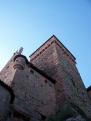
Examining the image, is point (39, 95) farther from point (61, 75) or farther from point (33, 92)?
point (61, 75)

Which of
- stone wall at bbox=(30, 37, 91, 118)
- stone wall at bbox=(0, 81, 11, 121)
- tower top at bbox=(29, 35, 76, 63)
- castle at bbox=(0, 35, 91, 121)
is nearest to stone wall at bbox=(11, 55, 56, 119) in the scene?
castle at bbox=(0, 35, 91, 121)

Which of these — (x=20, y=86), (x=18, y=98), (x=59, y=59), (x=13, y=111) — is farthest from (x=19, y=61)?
(x=59, y=59)

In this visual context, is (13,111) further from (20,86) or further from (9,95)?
(20,86)

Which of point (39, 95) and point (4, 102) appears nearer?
point (4, 102)

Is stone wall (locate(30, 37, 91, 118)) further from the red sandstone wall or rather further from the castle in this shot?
the red sandstone wall

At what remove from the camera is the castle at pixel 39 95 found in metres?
10.6

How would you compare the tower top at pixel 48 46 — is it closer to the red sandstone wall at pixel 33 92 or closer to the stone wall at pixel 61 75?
the stone wall at pixel 61 75

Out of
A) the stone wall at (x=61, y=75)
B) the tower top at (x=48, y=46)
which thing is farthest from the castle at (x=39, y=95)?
the tower top at (x=48, y=46)

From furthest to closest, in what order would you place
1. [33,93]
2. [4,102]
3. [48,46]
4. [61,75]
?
[48,46]
[61,75]
[33,93]
[4,102]

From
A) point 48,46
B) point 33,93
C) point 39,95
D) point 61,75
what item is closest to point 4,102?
point 33,93

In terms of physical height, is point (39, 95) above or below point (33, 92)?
below

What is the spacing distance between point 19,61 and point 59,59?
621 cm

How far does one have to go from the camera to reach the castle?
34.8 feet

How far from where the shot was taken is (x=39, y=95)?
44.3 feet
